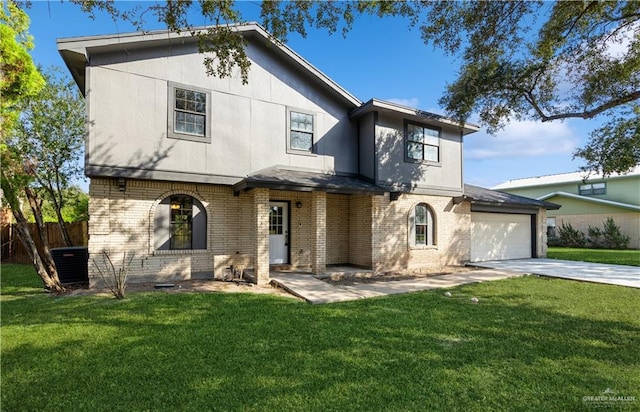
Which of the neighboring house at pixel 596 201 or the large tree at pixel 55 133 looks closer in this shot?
the large tree at pixel 55 133

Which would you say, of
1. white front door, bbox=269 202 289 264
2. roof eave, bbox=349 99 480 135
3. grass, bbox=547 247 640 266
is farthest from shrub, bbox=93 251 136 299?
grass, bbox=547 247 640 266

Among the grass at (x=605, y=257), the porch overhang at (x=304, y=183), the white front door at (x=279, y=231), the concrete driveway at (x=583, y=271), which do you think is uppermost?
the porch overhang at (x=304, y=183)

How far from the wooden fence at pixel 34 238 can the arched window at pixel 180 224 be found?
627cm

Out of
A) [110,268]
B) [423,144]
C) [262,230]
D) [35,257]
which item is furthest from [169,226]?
[423,144]

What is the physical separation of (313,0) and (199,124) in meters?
5.01

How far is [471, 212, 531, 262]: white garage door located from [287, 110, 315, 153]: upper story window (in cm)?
834

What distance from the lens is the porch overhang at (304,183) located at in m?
8.86

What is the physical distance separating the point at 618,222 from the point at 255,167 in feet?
84.1

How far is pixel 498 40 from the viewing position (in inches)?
306

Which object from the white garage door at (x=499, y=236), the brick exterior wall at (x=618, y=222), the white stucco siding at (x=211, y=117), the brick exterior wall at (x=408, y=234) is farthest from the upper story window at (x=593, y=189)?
the white stucco siding at (x=211, y=117)

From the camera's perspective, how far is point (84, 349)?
175 inches

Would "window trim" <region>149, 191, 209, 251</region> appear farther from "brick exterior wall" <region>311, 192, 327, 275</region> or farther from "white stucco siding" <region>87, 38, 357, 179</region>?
"brick exterior wall" <region>311, 192, 327, 275</region>

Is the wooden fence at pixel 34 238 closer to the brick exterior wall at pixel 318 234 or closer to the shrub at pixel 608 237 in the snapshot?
the brick exterior wall at pixel 318 234

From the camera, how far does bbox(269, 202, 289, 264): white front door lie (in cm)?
1097
